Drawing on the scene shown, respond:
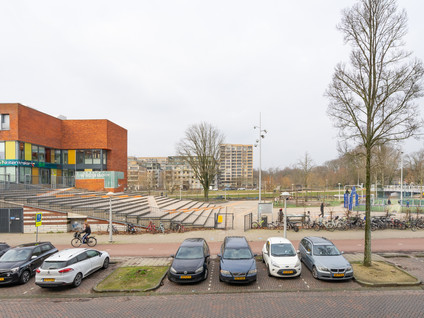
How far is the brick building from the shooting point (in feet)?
90.4

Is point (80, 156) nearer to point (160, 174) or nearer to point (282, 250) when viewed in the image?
point (282, 250)

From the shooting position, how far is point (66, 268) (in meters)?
9.38

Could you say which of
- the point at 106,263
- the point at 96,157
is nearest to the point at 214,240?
the point at 106,263

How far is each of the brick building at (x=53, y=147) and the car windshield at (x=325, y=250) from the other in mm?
29666

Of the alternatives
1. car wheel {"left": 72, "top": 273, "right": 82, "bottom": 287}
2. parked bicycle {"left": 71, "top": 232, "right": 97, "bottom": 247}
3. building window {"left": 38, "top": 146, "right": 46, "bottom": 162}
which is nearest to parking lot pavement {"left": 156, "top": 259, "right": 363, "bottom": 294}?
car wheel {"left": 72, "top": 273, "right": 82, "bottom": 287}

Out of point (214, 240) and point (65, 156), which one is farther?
point (65, 156)

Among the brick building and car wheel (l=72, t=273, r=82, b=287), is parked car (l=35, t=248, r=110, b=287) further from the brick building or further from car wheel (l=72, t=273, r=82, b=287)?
the brick building

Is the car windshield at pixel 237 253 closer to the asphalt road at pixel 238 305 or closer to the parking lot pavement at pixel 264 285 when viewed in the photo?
the parking lot pavement at pixel 264 285

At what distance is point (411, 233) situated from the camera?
1888cm

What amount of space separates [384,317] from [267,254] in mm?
4779

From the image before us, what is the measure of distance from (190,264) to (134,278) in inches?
94.4

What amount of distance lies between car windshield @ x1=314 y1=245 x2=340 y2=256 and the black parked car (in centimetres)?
1214

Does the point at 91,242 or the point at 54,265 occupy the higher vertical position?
the point at 54,265

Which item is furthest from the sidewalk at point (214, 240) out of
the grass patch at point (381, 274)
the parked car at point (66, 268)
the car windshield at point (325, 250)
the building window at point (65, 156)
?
the building window at point (65, 156)
